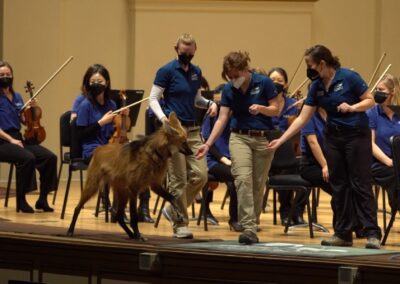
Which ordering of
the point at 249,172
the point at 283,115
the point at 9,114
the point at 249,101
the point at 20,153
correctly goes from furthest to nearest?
1. the point at 9,114
2. the point at 20,153
3. the point at 283,115
4. the point at 249,101
5. the point at 249,172

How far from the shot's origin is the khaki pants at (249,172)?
692 cm

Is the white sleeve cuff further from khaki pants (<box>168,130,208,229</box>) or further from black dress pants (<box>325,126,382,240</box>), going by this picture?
Result: black dress pants (<box>325,126,382,240</box>)

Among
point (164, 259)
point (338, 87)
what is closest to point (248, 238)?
point (164, 259)

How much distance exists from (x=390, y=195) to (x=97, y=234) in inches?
91.3

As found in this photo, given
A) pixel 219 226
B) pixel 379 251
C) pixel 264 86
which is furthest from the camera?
pixel 219 226

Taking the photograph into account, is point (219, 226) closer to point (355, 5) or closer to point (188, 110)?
point (188, 110)

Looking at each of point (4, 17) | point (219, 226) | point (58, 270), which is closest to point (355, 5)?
point (4, 17)

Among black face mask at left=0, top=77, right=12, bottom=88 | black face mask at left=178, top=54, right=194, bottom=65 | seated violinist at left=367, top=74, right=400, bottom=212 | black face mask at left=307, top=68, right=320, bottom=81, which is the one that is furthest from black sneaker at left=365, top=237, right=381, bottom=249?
black face mask at left=0, top=77, right=12, bottom=88

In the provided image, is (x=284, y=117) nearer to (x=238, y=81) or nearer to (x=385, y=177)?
(x=385, y=177)

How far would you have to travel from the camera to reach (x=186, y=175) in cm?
737

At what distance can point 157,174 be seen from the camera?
6793 millimetres

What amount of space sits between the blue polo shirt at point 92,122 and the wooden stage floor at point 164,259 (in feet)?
2.87

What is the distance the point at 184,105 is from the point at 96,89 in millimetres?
1389

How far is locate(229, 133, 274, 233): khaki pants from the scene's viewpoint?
6.92 meters
